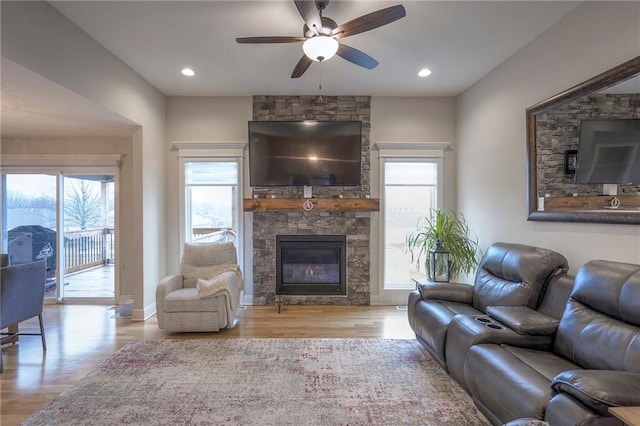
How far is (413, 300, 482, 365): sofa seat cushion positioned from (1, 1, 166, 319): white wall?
3.35 m

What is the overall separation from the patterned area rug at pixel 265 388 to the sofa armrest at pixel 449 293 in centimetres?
56

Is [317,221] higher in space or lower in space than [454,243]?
higher

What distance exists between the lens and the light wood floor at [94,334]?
8.00 ft

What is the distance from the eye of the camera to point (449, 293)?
3.09 metres

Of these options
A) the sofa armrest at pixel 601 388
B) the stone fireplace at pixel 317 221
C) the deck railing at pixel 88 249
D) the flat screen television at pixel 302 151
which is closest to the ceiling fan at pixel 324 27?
the flat screen television at pixel 302 151

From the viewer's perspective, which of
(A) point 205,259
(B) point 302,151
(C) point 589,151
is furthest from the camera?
(B) point 302,151

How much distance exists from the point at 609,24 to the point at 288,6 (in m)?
2.39

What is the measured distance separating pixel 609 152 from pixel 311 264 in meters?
3.47

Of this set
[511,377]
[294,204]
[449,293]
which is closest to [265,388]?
[511,377]

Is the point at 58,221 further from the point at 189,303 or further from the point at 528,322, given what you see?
the point at 528,322

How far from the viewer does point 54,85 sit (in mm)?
2662

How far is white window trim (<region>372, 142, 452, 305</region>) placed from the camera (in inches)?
179

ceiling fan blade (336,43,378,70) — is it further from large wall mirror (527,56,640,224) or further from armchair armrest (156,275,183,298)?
armchair armrest (156,275,183,298)

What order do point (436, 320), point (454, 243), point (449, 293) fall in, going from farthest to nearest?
point (454, 243)
point (449, 293)
point (436, 320)
